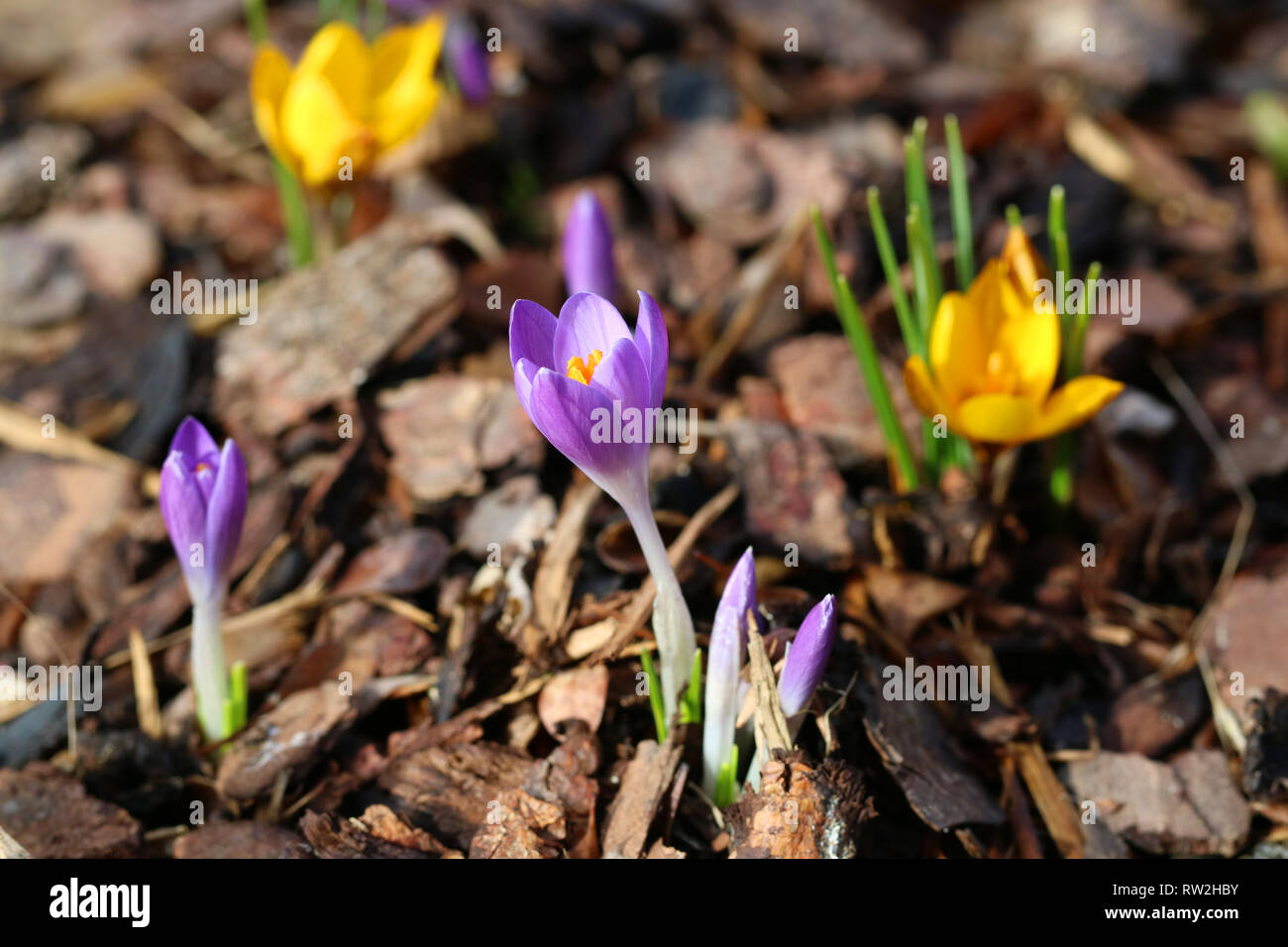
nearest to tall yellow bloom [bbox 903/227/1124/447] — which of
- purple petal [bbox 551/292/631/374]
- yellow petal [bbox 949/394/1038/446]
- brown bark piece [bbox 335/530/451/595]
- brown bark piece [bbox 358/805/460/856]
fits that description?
yellow petal [bbox 949/394/1038/446]

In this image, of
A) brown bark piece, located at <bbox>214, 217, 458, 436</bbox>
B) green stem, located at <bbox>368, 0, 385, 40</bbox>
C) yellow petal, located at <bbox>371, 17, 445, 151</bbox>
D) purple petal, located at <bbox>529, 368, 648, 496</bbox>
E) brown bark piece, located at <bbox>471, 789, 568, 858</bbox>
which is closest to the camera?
purple petal, located at <bbox>529, 368, 648, 496</bbox>

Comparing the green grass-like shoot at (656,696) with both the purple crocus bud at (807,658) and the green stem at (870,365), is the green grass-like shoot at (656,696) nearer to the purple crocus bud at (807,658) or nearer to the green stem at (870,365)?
the purple crocus bud at (807,658)

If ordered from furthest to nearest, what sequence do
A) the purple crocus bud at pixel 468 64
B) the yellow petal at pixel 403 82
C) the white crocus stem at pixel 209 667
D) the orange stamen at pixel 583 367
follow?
the purple crocus bud at pixel 468 64 → the yellow petal at pixel 403 82 → the white crocus stem at pixel 209 667 → the orange stamen at pixel 583 367

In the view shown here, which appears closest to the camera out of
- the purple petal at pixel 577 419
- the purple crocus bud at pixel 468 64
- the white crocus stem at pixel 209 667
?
the purple petal at pixel 577 419

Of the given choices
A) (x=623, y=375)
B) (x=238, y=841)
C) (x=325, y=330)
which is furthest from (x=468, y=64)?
(x=238, y=841)

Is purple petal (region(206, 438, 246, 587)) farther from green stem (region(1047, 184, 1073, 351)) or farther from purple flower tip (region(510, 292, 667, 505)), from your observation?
green stem (region(1047, 184, 1073, 351))

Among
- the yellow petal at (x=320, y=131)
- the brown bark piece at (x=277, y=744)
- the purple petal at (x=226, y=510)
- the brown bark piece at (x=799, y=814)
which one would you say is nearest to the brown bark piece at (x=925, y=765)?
the brown bark piece at (x=799, y=814)

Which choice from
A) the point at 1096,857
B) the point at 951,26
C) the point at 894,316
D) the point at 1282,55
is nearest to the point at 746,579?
the point at 1096,857
